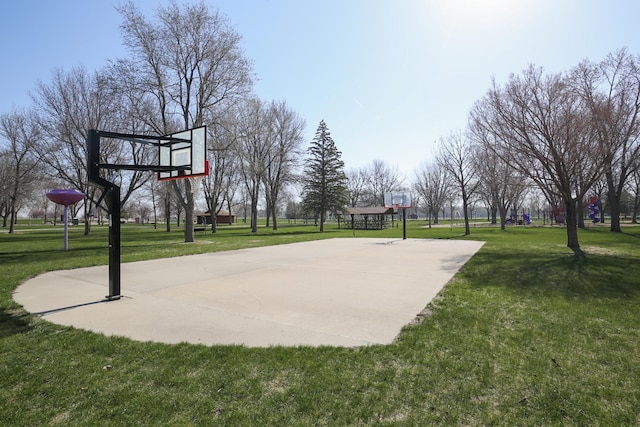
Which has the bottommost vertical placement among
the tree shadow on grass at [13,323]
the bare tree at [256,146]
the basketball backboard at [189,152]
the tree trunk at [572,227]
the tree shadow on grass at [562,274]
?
the tree shadow on grass at [562,274]

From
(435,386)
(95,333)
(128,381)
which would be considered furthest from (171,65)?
(435,386)

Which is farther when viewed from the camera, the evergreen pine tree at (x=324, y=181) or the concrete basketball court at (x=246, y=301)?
the evergreen pine tree at (x=324, y=181)

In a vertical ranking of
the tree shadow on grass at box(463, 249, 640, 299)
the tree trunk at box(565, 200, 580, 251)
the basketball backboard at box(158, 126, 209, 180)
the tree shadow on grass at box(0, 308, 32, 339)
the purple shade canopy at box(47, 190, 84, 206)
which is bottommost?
the tree shadow on grass at box(463, 249, 640, 299)

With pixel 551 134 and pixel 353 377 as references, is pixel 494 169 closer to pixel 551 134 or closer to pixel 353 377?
pixel 551 134

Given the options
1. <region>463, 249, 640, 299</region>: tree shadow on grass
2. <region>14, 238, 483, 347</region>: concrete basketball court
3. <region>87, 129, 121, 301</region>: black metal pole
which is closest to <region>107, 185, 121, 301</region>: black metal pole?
<region>87, 129, 121, 301</region>: black metal pole

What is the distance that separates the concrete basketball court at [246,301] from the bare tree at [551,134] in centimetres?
840

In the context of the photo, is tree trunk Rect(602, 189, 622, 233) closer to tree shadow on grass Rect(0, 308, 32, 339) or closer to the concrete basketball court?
the concrete basketball court

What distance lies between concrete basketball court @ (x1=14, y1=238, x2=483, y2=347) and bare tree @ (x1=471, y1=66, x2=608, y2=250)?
840cm

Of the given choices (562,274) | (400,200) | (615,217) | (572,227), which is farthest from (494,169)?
(562,274)

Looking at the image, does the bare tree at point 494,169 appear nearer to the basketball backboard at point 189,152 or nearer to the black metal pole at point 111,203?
the basketball backboard at point 189,152

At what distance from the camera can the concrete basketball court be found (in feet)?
14.6

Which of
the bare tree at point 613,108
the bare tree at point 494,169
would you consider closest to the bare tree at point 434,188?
the bare tree at point 494,169

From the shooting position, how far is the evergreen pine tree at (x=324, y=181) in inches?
1553

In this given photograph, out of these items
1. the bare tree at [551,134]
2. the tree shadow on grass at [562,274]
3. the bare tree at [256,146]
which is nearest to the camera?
the tree shadow on grass at [562,274]
